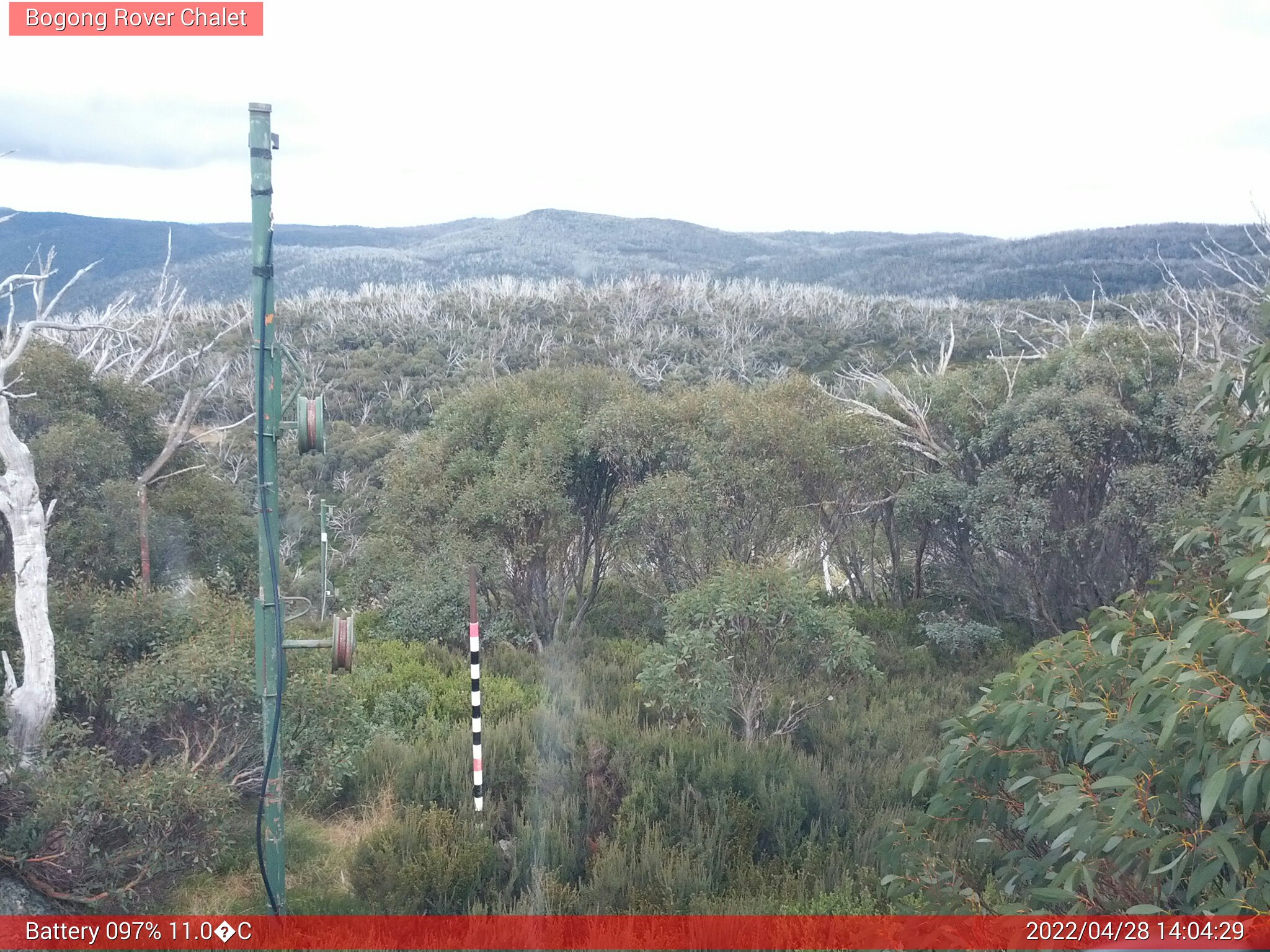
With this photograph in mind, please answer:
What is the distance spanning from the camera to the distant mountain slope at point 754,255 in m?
38.6

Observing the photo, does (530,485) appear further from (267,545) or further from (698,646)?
(267,545)

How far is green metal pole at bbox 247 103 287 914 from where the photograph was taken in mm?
4707

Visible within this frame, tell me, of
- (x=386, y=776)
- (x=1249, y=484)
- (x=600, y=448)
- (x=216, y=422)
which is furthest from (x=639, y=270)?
(x=1249, y=484)

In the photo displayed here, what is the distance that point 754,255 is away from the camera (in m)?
54.2

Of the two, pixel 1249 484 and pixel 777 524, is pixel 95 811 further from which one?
pixel 777 524

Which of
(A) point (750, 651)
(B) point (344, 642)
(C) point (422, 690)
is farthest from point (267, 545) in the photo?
(A) point (750, 651)

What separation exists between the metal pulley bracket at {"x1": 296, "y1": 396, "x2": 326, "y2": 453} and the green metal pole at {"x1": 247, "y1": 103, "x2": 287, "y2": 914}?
0.44 feet

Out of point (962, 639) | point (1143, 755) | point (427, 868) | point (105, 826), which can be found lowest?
point (962, 639)

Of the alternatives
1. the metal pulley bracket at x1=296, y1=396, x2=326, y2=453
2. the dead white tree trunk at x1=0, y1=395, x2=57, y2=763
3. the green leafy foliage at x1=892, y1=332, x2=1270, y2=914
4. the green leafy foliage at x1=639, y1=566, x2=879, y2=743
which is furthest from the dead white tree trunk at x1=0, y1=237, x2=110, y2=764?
the green leafy foliage at x1=892, y1=332, x2=1270, y2=914

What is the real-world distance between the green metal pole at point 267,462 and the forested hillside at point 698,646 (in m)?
1.07

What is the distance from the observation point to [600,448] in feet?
39.9

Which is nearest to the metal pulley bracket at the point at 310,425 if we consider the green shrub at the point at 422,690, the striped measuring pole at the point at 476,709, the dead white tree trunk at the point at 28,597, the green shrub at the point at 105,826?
the striped measuring pole at the point at 476,709

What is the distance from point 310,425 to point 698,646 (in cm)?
449

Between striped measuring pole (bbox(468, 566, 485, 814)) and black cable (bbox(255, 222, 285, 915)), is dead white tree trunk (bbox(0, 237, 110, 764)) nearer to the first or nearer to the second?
black cable (bbox(255, 222, 285, 915))
